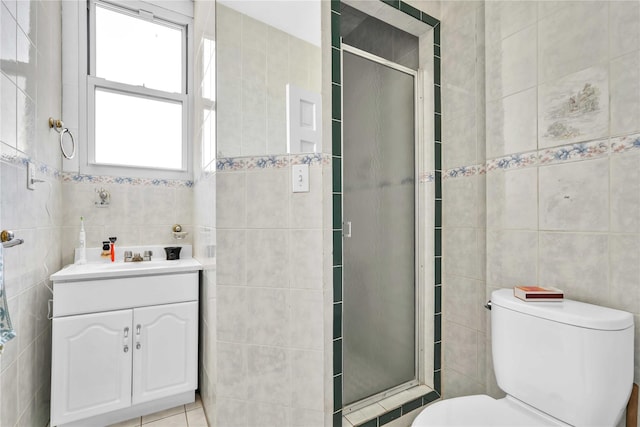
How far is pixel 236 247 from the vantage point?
1.27m

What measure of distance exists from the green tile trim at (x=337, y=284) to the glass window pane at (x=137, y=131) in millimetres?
1475

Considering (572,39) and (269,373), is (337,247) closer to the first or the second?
(269,373)

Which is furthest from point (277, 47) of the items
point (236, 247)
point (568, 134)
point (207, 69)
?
point (568, 134)

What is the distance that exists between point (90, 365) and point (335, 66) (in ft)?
6.08

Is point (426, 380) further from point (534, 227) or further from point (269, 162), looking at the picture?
point (269, 162)

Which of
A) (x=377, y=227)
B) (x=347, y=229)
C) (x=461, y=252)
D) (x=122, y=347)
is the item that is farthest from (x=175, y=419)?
(x=461, y=252)

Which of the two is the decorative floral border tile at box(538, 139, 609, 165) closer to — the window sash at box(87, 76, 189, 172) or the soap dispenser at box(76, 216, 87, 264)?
the window sash at box(87, 76, 189, 172)

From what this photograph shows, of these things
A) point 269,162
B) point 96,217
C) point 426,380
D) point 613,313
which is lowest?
point 426,380

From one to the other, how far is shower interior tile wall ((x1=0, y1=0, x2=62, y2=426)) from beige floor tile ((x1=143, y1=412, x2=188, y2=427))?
0.51 meters

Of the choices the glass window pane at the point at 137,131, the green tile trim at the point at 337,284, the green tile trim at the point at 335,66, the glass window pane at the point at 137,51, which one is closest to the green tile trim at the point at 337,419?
the green tile trim at the point at 337,284

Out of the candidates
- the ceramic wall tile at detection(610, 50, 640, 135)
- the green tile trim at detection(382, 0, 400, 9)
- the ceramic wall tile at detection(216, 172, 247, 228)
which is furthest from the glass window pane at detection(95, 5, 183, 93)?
the ceramic wall tile at detection(610, 50, 640, 135)

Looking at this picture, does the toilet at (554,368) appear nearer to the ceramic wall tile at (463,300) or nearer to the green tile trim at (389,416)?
the ceramic wall tile at (463,300)

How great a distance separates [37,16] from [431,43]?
1.98m

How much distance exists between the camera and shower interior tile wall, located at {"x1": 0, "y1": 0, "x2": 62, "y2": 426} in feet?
3.57
